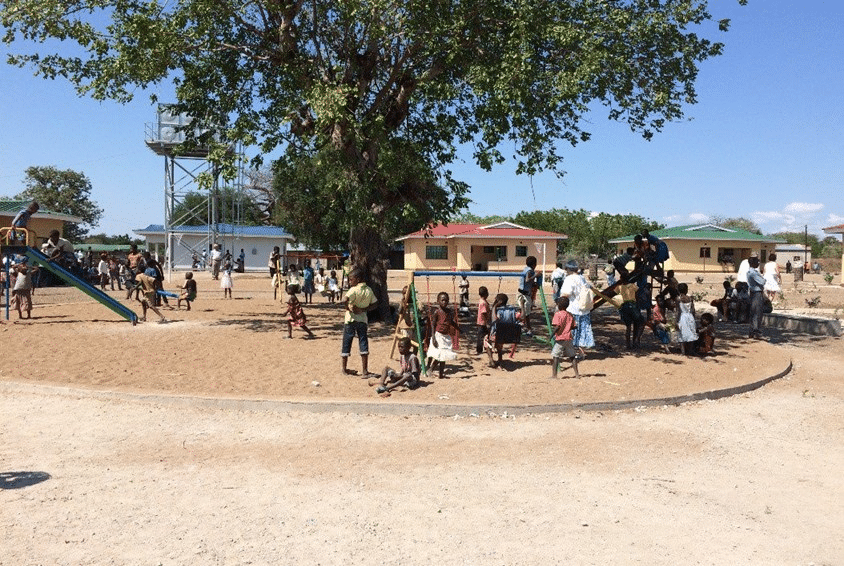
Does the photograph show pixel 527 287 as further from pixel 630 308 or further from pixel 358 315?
pixel 358 315

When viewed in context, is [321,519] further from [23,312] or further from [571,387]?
[23,312]

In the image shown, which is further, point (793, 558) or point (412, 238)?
point (412, 238)

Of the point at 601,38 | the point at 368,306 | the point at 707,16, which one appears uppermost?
the point at 707,16

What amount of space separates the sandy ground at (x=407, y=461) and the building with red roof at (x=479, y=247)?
39532mm

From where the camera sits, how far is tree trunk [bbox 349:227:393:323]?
16469 millimetres

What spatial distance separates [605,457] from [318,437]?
123 inches

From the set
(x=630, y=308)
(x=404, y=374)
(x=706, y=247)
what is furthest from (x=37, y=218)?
(x=706, y=247)

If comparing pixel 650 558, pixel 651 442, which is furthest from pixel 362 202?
pixel 650 558

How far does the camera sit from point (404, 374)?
9.75 meters

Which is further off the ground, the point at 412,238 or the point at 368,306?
the point at 412,238

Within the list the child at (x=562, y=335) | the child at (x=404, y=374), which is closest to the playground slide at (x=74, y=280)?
the child at (x=404, y=374)

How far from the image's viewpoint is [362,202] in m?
14.5

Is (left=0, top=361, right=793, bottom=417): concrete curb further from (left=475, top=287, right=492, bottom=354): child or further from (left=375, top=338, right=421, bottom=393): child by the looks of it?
(left=475, top=287, right=492, bottom=354): child

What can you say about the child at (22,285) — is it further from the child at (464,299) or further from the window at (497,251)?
the window at (497,251)
